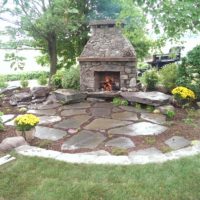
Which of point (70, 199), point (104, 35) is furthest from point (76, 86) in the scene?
point (70, 199)

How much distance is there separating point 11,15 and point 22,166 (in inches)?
205

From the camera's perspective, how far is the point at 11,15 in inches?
284

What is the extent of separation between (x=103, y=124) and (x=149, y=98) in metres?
1.43

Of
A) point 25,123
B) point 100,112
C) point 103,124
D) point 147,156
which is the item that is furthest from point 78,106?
point 147,156

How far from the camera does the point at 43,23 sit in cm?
714

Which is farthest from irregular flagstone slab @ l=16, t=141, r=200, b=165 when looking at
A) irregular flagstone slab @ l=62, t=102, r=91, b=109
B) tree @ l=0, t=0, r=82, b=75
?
tree @ l=0, t=0, r=82, b=75

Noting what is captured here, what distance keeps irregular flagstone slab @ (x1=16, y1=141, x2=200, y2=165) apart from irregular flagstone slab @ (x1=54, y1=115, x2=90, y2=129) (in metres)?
1.23

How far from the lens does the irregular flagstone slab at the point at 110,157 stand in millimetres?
3293

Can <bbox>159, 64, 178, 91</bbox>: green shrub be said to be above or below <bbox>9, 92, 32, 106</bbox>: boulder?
above

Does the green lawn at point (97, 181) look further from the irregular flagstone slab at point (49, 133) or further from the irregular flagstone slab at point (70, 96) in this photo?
the irregular flagstone slab at point (70, 96)

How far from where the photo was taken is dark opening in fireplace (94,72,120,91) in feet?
23.5

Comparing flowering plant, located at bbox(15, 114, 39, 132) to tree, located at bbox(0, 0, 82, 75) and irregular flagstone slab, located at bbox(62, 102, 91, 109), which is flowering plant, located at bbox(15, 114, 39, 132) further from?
tree, located at bbox(0, 0, 82, 75)

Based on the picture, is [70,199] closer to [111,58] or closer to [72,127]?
[72,127]

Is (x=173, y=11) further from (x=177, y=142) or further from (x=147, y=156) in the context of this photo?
(x=177, y=142)
